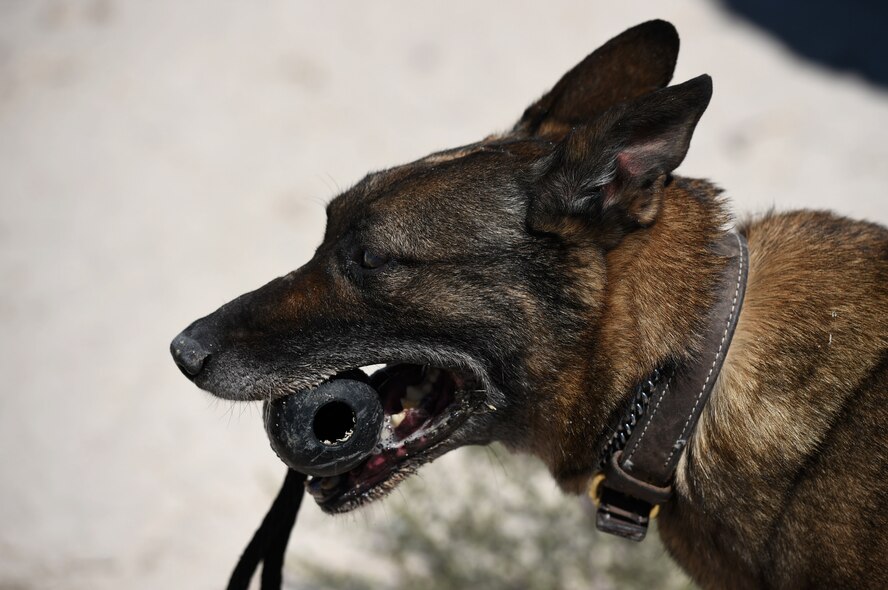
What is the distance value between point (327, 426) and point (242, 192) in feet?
14.8

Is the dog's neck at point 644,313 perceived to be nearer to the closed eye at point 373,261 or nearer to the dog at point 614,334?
the dog at point 614,334

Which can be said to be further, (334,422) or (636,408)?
(334,422)

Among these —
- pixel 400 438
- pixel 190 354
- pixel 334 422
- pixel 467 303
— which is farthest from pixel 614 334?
pixel 190 354

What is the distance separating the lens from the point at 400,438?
9.30ft

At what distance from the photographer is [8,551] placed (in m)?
4.96

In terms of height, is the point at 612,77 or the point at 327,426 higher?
the point at 612,77

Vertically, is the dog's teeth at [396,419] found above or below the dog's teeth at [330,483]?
above

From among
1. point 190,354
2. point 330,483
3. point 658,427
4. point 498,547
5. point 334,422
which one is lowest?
point 498,547

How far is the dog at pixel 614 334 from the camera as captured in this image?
8.20ft

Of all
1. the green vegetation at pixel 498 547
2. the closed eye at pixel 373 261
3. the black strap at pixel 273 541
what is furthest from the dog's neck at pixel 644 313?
the green vegetation at pixel 498 547

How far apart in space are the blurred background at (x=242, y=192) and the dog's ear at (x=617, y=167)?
6.71ft

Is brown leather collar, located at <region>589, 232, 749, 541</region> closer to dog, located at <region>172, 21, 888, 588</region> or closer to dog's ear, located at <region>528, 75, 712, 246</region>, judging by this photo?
dog, located at <region>172, 21, 888, 588</region>

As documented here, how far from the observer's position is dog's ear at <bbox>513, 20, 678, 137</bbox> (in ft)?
10.0

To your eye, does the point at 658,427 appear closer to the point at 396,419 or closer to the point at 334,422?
the point at 396,419
